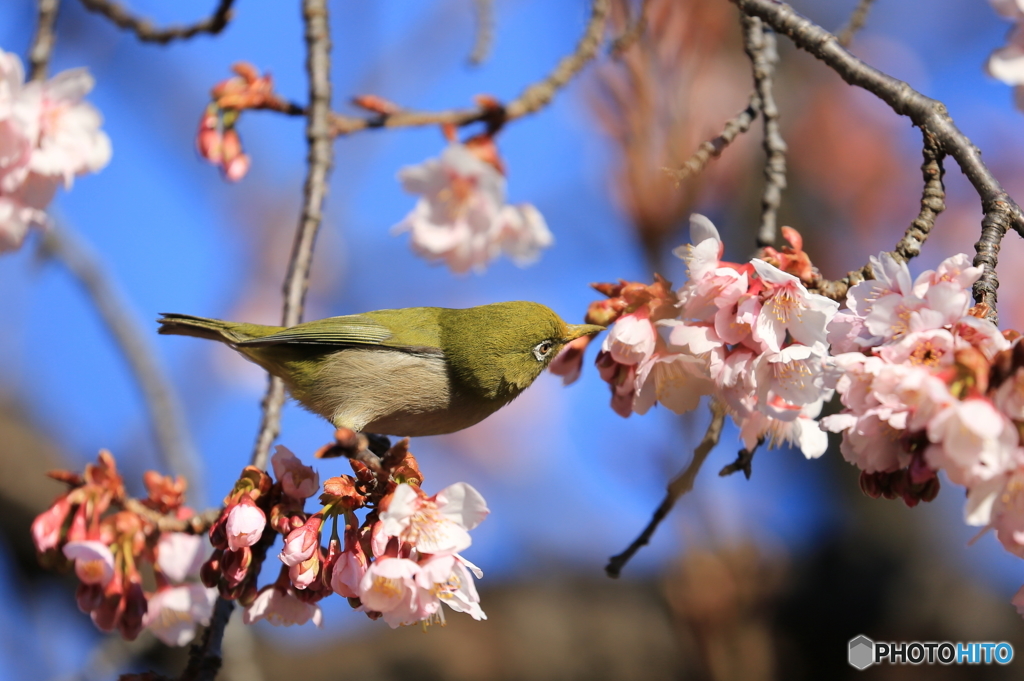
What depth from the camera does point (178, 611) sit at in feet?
7.75

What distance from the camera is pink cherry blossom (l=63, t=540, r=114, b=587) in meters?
2.05

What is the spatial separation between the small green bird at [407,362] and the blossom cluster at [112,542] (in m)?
0.67

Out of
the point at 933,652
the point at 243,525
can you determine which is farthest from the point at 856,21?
the point at 933,652

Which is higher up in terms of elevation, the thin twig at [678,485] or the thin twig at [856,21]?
the thin twig at [856,21]

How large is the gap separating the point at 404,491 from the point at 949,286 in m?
1.07

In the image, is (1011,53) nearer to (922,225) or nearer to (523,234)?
(922,225)

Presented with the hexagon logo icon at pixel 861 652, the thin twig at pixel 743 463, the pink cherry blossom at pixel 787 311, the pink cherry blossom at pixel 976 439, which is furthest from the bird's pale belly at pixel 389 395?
the hexagon logo icon at pixel 861 652

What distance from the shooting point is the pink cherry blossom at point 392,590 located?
1.64m

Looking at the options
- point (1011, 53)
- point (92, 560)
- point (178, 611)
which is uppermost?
point (1011, 53)

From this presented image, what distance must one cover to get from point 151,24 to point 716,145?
8.29 feet

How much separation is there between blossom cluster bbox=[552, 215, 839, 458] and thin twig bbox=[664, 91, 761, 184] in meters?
0.11

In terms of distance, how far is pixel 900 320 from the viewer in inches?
56.9

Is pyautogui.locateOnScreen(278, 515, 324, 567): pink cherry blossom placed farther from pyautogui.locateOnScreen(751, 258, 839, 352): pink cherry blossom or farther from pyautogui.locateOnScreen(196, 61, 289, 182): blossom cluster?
pyautogui.locateOnScreen(196, 61, 289, 182): blossom cluster

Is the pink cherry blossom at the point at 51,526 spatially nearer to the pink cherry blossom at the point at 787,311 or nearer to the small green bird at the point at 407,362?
the small green bird at the point at 407,362
